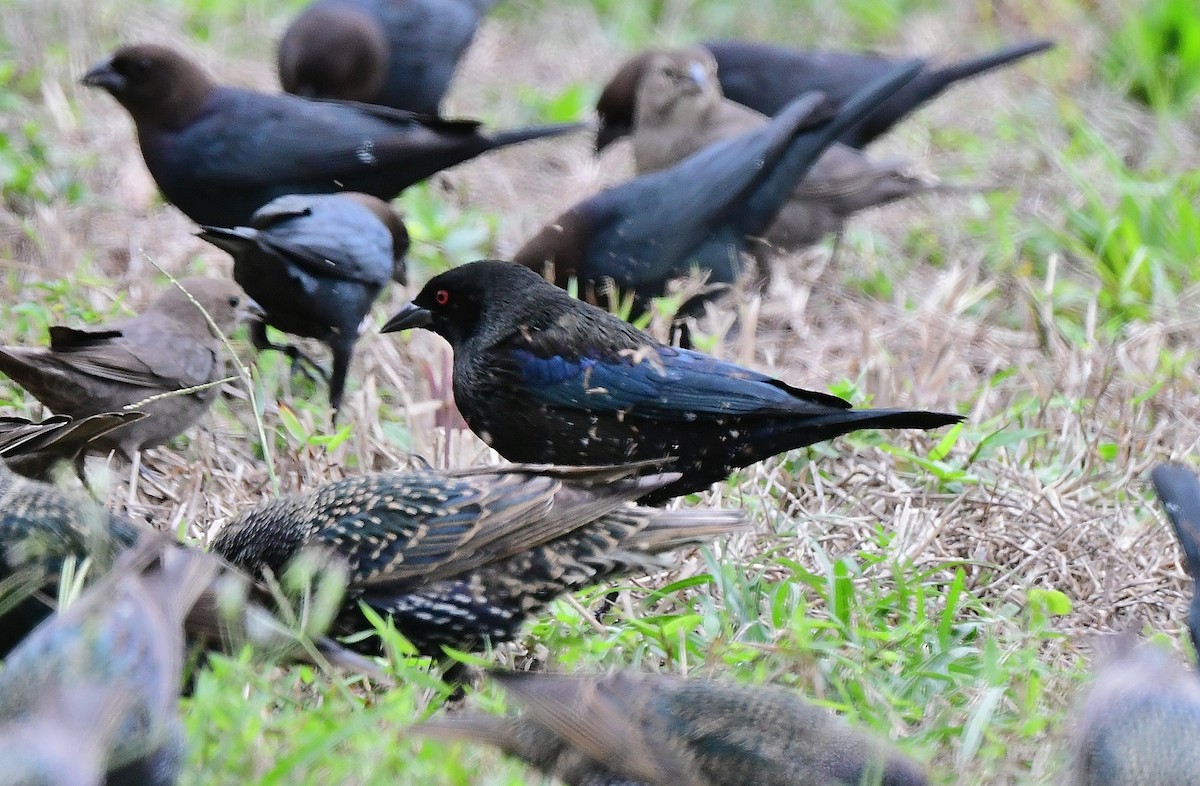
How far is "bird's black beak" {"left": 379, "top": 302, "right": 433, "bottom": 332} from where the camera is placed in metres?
4.67

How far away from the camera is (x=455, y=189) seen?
25.4ft

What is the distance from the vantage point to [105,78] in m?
6.66

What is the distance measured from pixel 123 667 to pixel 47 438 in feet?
5.23

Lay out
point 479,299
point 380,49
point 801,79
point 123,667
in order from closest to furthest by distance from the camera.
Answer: point 123,667, point 479,299, point 380,49, point 801,79

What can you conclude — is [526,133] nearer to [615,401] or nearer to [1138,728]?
[615,401]

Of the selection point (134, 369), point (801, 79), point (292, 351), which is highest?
point (801, 79)

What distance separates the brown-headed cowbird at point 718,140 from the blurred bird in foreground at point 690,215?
0.94 feet

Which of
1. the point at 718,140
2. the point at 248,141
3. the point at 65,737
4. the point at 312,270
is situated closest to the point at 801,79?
the point at 718,140

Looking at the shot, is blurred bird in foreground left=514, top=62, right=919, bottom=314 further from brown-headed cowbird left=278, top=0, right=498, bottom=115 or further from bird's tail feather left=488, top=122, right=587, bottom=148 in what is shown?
brown-headed cowbird left=278, top=0, right=498, bottom=115

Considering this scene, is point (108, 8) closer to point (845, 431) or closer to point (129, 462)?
point (129, 462)

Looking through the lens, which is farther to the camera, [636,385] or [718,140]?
[718,140]

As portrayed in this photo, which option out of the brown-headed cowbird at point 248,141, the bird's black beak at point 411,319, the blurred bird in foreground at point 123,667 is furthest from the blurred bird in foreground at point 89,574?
the brown-headed cowbird at point 248,141

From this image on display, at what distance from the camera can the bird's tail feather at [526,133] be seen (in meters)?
6.89

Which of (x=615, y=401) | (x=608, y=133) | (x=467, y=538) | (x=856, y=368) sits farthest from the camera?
(x=608, y=133)
